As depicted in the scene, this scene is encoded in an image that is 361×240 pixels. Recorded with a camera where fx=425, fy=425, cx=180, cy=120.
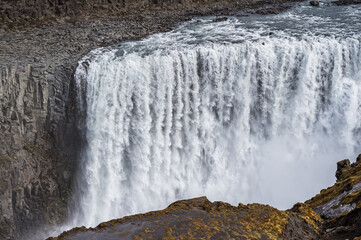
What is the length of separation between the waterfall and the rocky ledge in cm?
893

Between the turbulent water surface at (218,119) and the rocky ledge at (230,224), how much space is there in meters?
8.93

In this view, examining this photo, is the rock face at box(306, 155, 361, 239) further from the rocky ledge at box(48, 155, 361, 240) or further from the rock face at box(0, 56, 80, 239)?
the rock face at box(0, 56, 80, 239)

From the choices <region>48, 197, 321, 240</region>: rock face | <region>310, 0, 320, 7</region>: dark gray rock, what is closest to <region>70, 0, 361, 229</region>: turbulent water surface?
<region>310, 0, 320, 7</region>: dark gray rock

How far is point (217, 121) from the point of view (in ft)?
57.7

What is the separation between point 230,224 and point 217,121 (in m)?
10.6

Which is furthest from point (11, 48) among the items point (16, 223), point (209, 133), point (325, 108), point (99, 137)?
point (325, 108)

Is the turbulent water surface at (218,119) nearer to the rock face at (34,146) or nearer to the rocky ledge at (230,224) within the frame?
the rock face at (34,146)

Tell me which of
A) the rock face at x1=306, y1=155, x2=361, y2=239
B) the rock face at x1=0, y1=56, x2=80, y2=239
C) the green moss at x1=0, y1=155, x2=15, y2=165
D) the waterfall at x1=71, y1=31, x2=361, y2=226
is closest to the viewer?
the rock face at x1=306, y1=155, x2=361, y2=239

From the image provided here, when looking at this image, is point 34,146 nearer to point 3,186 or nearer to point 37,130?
point 37,130

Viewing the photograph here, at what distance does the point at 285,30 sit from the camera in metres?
19.2

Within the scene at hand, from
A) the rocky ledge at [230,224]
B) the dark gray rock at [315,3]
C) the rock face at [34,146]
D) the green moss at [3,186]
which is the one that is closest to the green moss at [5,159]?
the rock face at [34,146]

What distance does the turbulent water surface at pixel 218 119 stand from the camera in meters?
16.6

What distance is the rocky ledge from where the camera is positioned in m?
6.87

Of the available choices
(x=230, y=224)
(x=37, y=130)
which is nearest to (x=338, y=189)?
(x=230, y=224)
